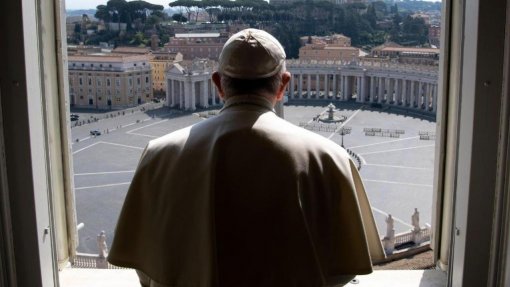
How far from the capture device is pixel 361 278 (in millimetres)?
1229

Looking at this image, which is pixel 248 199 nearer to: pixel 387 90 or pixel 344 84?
pixel 344 84

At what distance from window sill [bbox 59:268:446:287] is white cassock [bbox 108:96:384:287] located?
608 mm

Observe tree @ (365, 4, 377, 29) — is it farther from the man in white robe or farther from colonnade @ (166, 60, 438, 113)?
the man in white robe

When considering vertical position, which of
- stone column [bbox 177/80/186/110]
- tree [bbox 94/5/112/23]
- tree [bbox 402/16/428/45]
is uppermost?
tree [bbox 94/5/112/23]

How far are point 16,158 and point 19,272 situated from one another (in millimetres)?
214

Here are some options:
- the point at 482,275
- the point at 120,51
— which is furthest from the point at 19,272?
the point at 120,51

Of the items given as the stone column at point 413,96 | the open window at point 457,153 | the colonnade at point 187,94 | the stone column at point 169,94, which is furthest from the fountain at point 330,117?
the open window at point 457,153

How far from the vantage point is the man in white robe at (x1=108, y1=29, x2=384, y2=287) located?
0.57m

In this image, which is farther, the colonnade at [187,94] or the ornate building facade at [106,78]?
the colonnade at [187,94]

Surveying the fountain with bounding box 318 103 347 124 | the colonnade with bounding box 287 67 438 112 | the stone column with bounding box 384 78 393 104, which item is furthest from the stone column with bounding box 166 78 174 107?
the stone column with bounding box 384 78 393 104

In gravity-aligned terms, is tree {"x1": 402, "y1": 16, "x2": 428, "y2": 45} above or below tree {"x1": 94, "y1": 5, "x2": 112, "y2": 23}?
below

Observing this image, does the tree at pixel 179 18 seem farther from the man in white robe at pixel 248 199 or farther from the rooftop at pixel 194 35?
the man in white robe at pixel 248 199

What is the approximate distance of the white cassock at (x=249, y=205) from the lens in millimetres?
573

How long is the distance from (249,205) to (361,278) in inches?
29.1
